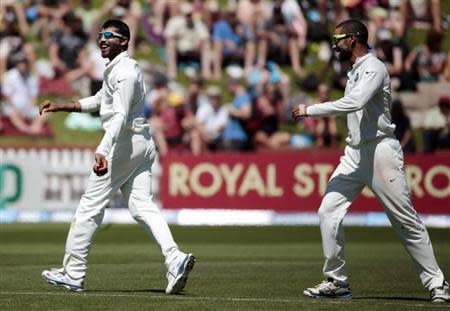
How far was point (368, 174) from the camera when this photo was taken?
12.4 m

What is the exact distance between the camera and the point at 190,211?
25547 millimetres

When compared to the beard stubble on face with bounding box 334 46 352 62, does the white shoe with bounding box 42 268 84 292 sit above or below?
below

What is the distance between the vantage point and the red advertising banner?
25.1 meters

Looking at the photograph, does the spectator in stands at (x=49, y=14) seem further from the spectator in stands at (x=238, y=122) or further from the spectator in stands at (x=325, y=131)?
the spectator in stands at (x=325, y=131)

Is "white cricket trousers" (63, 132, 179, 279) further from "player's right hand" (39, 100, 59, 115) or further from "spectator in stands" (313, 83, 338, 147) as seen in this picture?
"spectator in stands" (313, 83, 338, 147)

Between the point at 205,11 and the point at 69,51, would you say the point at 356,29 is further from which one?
the point at 205,11

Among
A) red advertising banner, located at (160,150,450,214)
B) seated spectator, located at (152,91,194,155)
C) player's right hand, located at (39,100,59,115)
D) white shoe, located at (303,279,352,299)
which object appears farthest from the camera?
seated spectator, located at (152,91,194,155)

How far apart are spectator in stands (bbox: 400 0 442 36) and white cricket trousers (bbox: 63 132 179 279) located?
1763 cm

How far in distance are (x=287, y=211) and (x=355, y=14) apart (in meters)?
6.06

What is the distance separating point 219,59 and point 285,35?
58.9 inches

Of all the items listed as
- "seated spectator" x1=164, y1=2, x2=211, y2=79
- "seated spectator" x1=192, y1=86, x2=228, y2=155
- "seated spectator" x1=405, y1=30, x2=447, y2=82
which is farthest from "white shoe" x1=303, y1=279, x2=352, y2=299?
"seated spectator" x1=164, y1=2, x2=211, y2=79

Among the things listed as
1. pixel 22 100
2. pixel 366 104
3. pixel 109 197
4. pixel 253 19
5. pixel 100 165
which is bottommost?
pixel 22 100

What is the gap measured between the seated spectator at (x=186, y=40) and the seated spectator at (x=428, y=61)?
4272mm

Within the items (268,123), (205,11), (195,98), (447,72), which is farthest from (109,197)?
(205,11)
